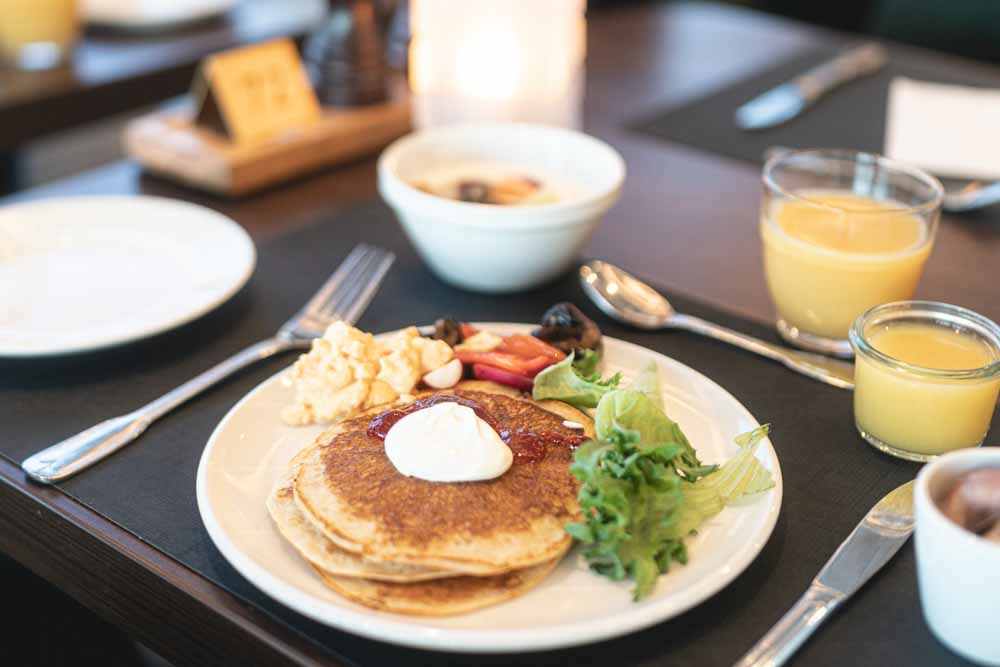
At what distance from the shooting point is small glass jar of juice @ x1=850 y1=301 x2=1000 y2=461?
3.90 ft

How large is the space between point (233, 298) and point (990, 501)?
117 centimetres

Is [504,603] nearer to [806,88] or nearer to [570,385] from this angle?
[570,385]

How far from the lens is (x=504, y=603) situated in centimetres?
95

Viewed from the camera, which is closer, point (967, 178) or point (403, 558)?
point (403, 558)

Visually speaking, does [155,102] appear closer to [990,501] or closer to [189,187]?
[189,187]

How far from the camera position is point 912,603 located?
101 centimetres

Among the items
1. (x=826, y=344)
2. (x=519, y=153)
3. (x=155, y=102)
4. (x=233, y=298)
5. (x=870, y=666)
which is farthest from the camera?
(x=155, y=102)

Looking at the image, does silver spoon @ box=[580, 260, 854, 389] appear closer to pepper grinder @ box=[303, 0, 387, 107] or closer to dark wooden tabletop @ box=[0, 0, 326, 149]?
pepper grinder @ box=[303, 0, 387, 107]

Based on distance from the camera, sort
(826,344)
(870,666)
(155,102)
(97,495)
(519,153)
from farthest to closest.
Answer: (155,102) → (519,153) → (826,344) → (97,495) → (870,666)

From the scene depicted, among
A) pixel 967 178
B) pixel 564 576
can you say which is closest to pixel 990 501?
pixel 564 576

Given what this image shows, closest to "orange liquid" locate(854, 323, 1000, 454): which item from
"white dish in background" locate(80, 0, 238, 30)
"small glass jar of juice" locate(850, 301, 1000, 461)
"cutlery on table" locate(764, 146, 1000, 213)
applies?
"small glass jar of juice" locate(850, 301, 1000, 461)

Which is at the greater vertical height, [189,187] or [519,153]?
[519,153]

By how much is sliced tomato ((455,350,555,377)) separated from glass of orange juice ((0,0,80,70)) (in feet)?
6.34

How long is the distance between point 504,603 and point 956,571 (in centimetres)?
42
